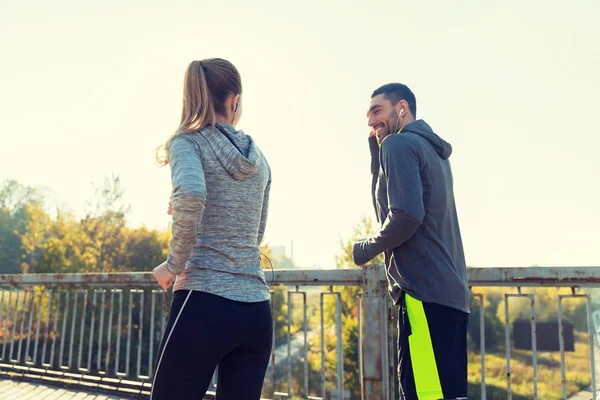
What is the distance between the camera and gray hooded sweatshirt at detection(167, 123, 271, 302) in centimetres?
168

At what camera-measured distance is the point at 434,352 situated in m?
2.10

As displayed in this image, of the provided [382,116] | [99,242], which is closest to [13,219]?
[99,242]

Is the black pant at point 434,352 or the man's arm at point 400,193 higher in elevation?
the man's arm at point 400,193

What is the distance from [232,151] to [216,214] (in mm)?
245

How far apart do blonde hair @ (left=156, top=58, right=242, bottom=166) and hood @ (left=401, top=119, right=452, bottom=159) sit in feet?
3.10

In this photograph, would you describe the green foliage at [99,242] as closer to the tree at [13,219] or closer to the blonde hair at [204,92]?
the tree at [13,219]

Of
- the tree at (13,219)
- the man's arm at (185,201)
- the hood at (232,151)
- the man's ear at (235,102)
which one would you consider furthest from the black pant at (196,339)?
the tree at (13,219)

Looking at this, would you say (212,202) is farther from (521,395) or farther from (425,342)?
(521,395)

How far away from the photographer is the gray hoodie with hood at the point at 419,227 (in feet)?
7.18

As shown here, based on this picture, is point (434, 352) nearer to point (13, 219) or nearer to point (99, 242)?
point (99, 242)

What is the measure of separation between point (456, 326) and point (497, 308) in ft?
116

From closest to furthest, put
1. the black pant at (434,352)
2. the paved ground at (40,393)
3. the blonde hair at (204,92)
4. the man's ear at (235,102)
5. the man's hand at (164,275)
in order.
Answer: the man's hand at (164,275), the blonde hair at (204,92), the man's ear at (235,102), the black pant at (434,352), the paved ground at (40,393)

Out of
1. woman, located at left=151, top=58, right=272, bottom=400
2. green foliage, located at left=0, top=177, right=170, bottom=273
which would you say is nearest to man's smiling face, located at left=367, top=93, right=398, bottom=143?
woman, located at left=151, top=58, right=272, bottom=400

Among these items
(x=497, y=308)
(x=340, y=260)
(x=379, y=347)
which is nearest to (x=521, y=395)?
(x=497, y=308)
